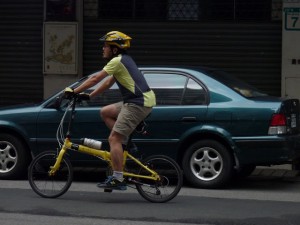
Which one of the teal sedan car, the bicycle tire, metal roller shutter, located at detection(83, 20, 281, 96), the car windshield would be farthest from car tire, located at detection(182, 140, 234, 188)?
metal roller shutter, located at detection(83, 20, 281, 96)

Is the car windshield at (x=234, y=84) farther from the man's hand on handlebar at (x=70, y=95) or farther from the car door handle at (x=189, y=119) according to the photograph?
the man's hand on handlebar at (x=70, y=95)

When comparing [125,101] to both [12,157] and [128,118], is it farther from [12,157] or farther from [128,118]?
[12,157]

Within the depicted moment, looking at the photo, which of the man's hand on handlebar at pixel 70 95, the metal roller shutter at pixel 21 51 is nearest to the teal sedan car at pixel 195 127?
the man's hand on handlebar at pixel 70 95

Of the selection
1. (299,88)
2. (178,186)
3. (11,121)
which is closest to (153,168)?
(178,186)

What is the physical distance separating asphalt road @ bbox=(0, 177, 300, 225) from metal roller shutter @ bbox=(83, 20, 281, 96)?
4695 millimetres

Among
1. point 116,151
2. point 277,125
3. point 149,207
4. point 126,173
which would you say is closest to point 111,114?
point 116,151

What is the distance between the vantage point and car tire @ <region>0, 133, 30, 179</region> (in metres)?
9.25

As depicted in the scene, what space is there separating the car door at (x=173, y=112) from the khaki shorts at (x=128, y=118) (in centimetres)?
121

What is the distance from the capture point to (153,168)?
7691mm

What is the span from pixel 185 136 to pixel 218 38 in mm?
5106

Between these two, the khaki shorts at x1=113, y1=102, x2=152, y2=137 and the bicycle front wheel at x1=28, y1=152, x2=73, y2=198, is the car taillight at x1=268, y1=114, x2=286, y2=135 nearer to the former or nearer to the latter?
the khaki shorts at x1=113, y1=102, x2=152, y2=137

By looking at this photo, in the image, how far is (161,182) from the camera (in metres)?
7.66

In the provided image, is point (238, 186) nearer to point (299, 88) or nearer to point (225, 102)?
point (225, 102)

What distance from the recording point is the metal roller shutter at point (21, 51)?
1408 cm
